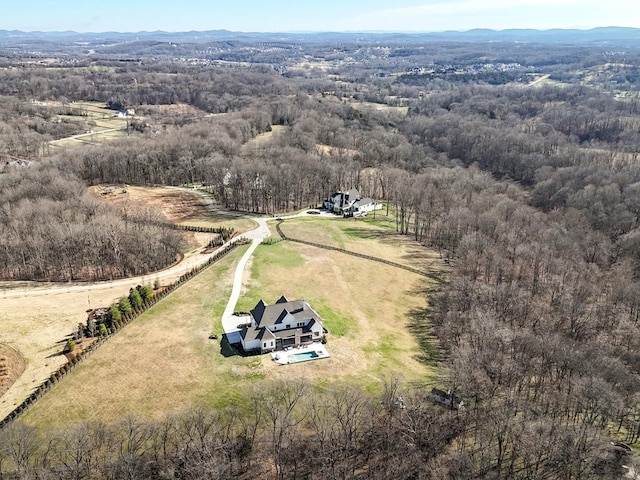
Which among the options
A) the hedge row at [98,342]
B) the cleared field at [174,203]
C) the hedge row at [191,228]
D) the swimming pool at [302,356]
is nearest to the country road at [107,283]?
the hedge row at [98,342]

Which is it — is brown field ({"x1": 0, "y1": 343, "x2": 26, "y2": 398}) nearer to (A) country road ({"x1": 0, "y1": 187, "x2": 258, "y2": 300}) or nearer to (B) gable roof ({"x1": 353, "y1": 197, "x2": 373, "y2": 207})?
(A) country road ({"x1": 0, "y1": 187, "x2": 258, "y2": 300})

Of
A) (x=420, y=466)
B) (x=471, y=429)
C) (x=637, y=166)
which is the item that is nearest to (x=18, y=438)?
(x=420, y=466)

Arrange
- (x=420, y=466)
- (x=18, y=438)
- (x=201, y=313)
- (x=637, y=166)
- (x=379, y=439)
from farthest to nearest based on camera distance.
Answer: (x=637, y=166)
(x=201, y=313)
(x=379, y=439)
(x=420, y=466)
(x=18, y=438)

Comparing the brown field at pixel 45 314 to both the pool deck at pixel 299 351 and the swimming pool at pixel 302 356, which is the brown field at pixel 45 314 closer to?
A: the pool deck at pixel 299 351

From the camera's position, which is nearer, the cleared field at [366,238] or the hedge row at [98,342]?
the hedge row at [98,342]

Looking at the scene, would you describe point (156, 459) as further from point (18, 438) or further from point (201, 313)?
point (201, 313)

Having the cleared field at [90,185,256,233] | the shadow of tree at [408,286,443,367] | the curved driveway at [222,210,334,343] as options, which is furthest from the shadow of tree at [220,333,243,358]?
the cleared field at [90,185,256,233]
